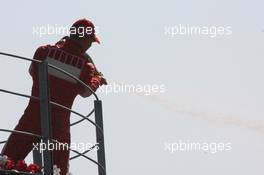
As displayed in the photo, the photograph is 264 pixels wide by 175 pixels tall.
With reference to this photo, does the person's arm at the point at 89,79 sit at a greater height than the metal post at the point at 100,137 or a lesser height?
greater

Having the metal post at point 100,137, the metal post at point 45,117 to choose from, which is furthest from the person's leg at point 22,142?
the metal post at point 45,117

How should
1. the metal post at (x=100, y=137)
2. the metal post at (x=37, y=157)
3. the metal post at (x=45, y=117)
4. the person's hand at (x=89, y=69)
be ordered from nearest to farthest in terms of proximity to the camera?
the metal post at (x=45, y=117) → the metal post at (x=100, y=137) → the metal post at (x=37, y=157) → the person's hand at (x=89, y=69)

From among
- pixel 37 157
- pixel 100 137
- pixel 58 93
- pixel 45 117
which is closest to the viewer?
pixel 45 117

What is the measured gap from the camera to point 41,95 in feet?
43.3

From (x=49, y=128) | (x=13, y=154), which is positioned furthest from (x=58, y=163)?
(x=49, y=128)

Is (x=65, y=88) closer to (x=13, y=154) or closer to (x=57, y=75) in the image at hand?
(x=57, y=75)

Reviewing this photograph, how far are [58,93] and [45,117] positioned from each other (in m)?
1.98

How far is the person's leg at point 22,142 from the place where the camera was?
14914mm

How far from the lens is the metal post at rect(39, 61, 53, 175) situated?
13016mm

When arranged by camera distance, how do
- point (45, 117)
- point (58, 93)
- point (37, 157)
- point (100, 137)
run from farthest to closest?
point (37, 157) → point (58, 93) → point (100, 137) → point (45, 117)

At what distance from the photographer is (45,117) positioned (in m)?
13.1

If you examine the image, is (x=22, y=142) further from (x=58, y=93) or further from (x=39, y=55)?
(x=39, y=55)

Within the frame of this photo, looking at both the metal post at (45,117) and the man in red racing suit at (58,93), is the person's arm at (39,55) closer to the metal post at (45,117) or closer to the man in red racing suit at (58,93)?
the man in red racing suit at (58,93)

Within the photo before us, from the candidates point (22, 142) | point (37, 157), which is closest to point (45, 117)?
point (22, 142)
